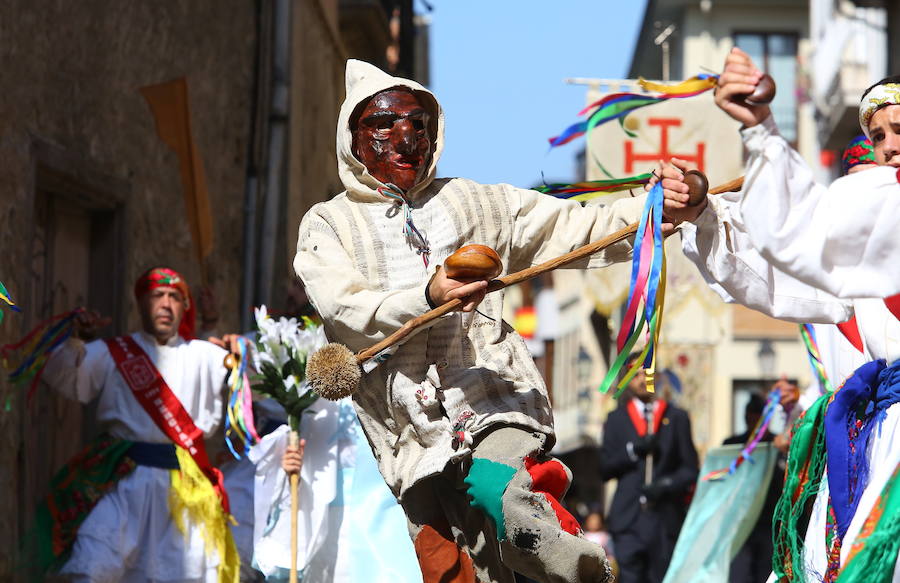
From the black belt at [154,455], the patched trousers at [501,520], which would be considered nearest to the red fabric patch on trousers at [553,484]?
the patched trousers at [501,520]

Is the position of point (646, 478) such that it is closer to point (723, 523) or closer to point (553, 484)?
point (723, 523)

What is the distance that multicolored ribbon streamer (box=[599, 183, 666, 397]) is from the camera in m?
4.59

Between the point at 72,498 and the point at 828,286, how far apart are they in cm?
478

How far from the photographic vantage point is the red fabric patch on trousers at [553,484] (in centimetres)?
486

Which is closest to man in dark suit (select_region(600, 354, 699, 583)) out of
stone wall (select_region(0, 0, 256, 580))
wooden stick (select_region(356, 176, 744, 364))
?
stone wall (select_region(0, 0, 256, 580))

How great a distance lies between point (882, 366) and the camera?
15.4ft

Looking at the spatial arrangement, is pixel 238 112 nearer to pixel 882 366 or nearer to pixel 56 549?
pixel 56 549

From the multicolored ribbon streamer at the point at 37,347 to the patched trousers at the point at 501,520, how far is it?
291 cm

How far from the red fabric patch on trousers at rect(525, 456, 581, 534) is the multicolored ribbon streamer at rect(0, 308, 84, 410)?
10.8 ft

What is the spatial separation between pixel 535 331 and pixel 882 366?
53.8 m

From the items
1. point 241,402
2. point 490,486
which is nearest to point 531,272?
point 490,486

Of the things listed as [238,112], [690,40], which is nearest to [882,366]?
[238,112]

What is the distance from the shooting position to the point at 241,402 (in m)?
7.92

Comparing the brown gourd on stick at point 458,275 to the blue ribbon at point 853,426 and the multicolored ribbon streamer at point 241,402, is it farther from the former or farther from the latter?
the multicolored ribbon streamer at point 241,402
